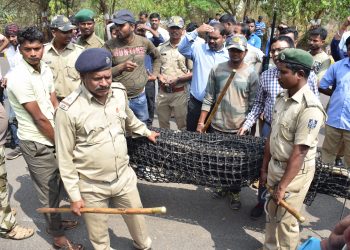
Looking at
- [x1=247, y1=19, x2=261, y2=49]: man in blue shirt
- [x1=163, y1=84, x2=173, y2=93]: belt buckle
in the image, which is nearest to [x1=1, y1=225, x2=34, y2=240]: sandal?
[x1=163, y1=84, x2=173, y2=93]: belt buckle

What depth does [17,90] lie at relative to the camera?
2.83m

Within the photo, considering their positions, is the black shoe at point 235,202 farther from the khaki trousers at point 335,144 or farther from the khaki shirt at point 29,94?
the khaki shirt at point 29,94

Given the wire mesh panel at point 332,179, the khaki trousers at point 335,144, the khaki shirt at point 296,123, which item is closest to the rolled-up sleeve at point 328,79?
the khaki trousers at point 335,144

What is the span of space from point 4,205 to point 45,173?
1.89ft

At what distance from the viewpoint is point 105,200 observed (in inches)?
112

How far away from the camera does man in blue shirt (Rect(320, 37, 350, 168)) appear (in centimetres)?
368

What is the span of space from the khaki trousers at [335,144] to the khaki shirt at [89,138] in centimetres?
242

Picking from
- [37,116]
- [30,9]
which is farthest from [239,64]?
[30,9]

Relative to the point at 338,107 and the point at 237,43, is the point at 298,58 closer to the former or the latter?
the point at 237,43

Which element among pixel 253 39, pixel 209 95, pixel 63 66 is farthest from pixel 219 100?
pixel 253 39

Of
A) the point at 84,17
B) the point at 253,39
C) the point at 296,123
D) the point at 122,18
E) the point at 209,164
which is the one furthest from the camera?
the point at 253,39

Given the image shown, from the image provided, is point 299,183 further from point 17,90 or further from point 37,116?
point 17,90

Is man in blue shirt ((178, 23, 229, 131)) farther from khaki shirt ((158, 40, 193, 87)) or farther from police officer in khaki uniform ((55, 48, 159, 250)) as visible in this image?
police officer in khaki uniform ((55, 48, 159, 250))

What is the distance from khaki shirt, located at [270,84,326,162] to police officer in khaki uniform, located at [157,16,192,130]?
2.60 meters
